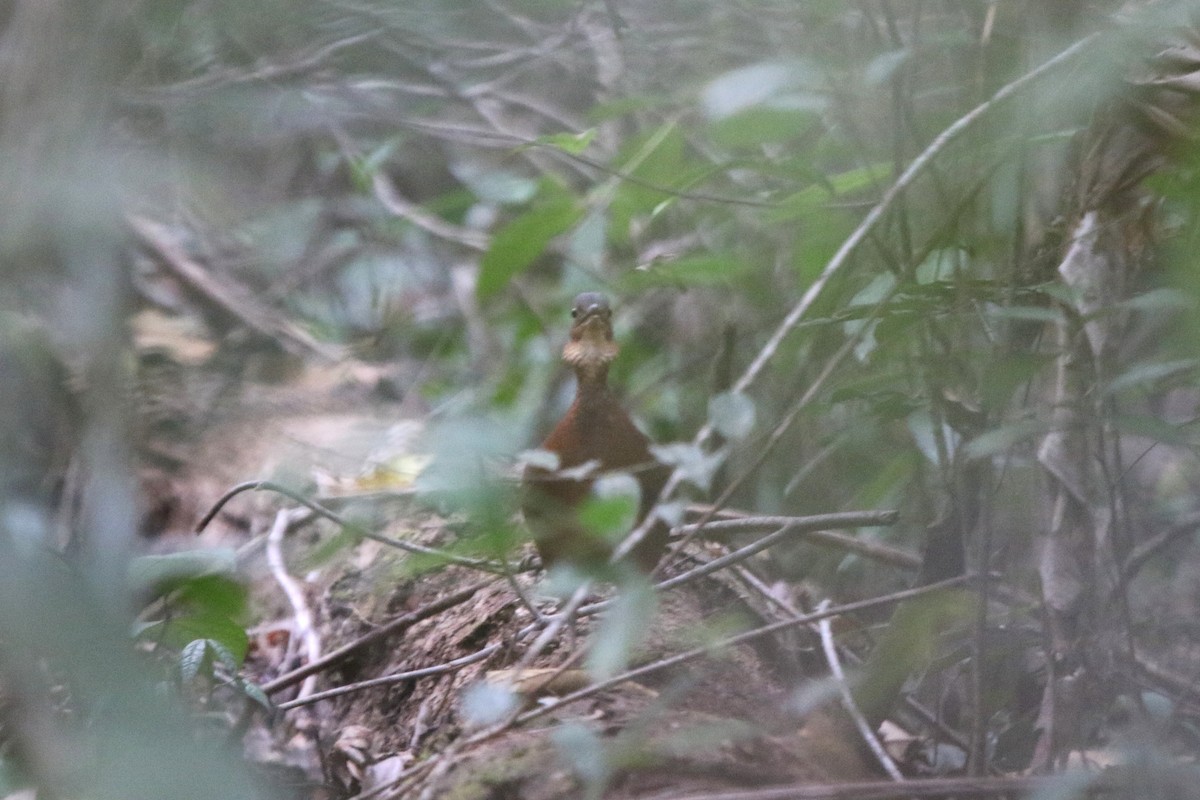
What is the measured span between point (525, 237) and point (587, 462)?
0.58 m

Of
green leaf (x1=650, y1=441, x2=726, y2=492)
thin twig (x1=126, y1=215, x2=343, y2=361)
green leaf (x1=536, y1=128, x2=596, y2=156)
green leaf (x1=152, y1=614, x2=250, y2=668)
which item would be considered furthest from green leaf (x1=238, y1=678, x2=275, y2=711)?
thin twig (x1=126, y1=215, x2=343, y2=361)

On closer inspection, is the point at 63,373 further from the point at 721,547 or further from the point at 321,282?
the point at 721,547

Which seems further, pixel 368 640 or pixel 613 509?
pixel 368 640

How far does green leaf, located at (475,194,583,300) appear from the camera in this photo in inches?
98.9

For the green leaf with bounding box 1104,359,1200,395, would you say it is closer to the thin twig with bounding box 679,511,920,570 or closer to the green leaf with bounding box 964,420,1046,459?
the green leaf with bounding box 964,420,1046,459

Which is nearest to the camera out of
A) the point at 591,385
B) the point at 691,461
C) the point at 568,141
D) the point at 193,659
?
the point at 691,461

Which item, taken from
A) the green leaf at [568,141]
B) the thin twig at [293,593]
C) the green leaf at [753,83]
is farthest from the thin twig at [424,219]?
the green leaf at [753,83]

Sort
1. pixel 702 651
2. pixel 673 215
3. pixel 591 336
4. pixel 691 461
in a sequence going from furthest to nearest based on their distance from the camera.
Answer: pixel 673 215 → pixel 591 336 → pixel 702 651 → pixel 691 461

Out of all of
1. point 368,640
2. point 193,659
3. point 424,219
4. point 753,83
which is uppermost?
point 753,83

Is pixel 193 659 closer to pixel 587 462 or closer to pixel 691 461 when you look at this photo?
pixel 587 462

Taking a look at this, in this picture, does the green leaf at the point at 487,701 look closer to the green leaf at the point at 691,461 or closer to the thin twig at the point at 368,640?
the green leaf at the point at 691,461

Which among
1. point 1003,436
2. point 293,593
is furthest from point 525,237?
point 1003,436

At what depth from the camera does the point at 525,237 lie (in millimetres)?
2572

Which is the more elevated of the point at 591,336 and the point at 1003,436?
the point at 1003,436
